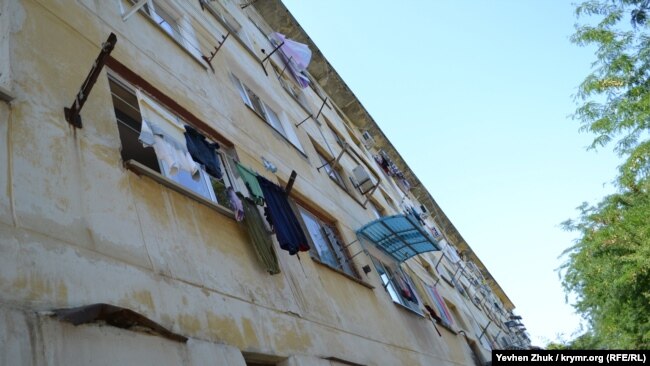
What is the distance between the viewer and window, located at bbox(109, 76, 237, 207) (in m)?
4.75

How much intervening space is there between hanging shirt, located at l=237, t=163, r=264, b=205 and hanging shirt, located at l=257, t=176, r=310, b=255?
0.32 feet

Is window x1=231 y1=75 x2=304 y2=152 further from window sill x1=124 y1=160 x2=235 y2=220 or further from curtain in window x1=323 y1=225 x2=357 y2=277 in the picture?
window sill x1=124 y1=160 x2=235 y2=220

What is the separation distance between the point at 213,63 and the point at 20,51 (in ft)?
16.8

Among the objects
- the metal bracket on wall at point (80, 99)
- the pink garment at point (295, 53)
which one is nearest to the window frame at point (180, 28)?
the metal bracket on wall at point (80, 99)

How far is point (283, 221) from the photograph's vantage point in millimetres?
5605

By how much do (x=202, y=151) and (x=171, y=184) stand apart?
73 cm

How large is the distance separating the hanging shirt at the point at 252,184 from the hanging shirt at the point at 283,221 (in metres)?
0.10

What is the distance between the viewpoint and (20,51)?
367 centimetres

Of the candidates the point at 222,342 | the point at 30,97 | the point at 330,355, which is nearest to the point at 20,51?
the point at 30,97

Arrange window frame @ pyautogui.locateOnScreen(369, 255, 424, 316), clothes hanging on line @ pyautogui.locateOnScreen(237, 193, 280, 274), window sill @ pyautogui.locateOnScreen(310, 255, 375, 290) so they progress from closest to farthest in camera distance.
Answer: clothes hanging on line @ pyautogui.locateOnScreen(237, 193, 280, 274) → window sill @ pyautogui.locateOnScreen(310, 255, 375, 290) → window frame @ pyautogui.locateOnScreen(369, 255, 424, 316)

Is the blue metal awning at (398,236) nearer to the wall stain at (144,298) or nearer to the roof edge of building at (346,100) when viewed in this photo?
the wall stain at (144,298)

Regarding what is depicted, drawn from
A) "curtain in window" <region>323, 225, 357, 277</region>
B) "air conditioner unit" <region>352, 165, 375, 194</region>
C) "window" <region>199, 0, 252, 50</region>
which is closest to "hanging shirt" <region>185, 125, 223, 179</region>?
"curtain in window" <region>323, 225, 357, 277</region>

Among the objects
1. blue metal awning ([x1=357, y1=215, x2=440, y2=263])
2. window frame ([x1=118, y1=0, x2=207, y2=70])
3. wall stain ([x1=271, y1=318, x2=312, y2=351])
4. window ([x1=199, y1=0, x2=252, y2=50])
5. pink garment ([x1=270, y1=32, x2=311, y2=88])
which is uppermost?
window ([x1=199, y1=0, x2=252, y2=50])

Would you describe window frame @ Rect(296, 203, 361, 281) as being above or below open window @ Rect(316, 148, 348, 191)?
below
